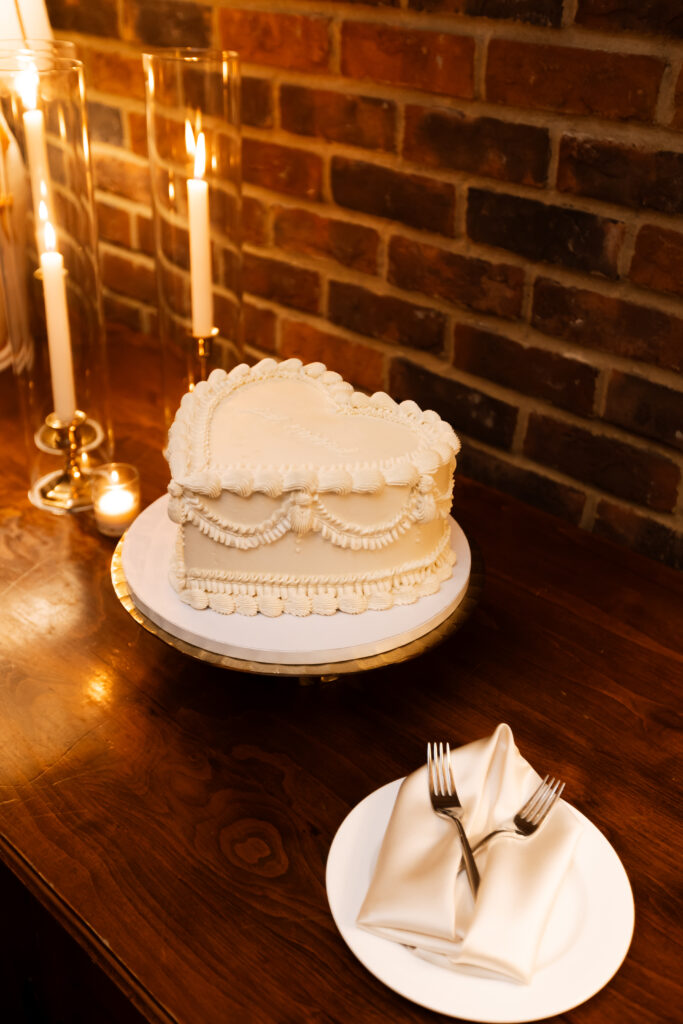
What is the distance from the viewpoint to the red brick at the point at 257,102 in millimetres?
1355

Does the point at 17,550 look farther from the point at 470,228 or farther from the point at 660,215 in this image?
the point at 660,215

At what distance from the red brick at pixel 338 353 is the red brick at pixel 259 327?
3 cm

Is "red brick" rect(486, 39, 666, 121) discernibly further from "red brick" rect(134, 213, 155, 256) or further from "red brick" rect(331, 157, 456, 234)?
"red brick" rect(134, 213, 155, 256)

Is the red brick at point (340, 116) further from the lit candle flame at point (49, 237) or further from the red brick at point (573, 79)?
the lit candle flame at point (49, 237)

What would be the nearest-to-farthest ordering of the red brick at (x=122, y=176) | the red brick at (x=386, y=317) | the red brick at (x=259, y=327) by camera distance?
the red brick at (x=386, y=317) < the red brick at (x=259, y=327) < the red brick at (x=122, y=176)

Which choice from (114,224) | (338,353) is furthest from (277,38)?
(114,224)

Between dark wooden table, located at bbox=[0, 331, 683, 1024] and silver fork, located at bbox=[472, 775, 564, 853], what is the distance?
8 centimetres

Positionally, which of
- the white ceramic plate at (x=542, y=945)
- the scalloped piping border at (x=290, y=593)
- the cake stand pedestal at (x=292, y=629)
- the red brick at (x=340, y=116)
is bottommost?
the white ceramic plate at (x=542, y=945)

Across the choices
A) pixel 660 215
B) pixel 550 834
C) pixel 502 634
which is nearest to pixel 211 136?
pixel 660 215

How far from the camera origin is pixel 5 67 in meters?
1.00

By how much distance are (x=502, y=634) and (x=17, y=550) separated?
0.57 m

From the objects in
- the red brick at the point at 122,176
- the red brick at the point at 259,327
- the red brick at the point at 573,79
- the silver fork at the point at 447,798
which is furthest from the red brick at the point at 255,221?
the silver fork at the point at 447,798

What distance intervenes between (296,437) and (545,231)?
0.45 meters

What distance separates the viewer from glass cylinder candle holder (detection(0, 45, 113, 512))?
1019 millimetres
